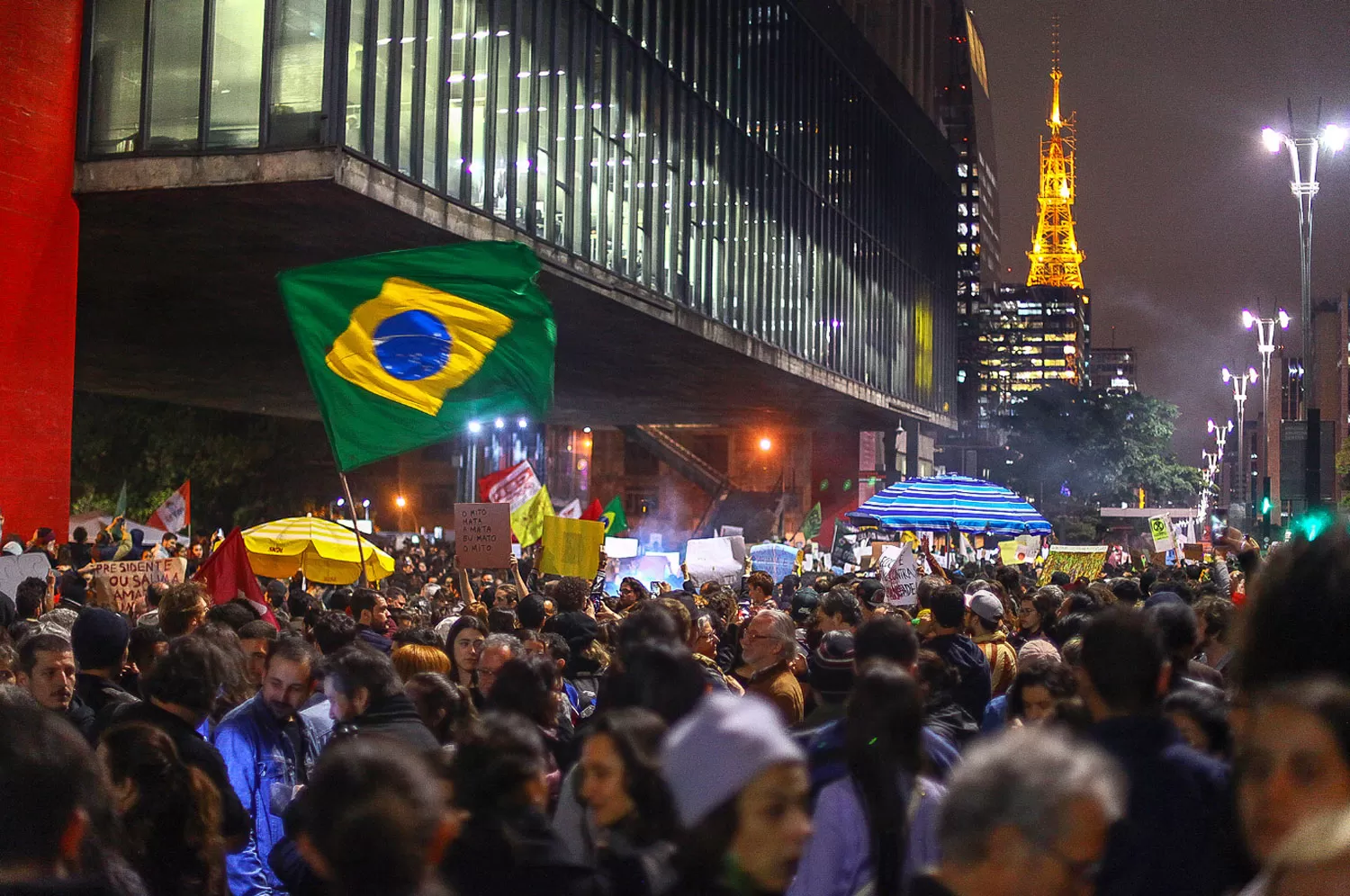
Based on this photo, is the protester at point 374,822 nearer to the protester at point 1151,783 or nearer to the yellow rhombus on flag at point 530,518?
the protester at point 1151,783

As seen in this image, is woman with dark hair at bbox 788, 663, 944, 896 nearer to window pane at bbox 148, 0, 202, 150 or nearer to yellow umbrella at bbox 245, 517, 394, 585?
yellow umbrella at bbox 245, 517, 394, 585

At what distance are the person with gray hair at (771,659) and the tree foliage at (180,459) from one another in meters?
40.7

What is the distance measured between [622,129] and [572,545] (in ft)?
49.6

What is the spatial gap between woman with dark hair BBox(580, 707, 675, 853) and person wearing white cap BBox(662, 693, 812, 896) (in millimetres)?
638

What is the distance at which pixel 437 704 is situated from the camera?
587 cm

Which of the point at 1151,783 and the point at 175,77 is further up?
the point at 175,77

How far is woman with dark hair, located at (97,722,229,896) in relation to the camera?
4.19 m

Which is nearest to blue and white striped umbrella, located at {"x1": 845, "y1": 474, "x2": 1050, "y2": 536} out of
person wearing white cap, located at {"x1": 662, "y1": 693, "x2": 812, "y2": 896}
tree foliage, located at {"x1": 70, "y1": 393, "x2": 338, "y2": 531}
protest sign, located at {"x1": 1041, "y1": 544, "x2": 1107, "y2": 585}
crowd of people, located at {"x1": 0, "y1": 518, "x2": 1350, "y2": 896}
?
protest sign, located at {"x1": 1041, "y1": 544, "x2": 1107, "y2": 585}

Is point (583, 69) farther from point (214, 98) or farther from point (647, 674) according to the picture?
point (647, 674)

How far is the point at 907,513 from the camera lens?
64.1ft

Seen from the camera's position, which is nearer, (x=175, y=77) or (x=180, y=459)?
(x=175, y=77)

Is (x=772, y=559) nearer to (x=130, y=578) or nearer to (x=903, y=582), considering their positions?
(x=903, y=582)

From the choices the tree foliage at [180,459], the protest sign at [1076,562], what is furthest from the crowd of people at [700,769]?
the tree foliage at [180,459]

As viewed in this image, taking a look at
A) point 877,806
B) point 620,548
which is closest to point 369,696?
point 877,806
